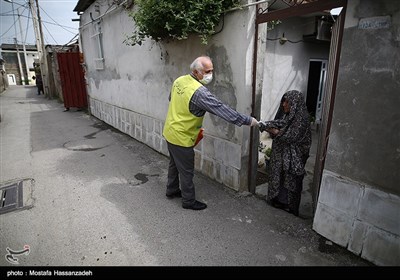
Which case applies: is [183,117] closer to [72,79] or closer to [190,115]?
[190,115]

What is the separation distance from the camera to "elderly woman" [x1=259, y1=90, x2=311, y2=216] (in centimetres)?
298

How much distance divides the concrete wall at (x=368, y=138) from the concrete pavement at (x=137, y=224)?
35cm

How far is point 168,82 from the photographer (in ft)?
16.3

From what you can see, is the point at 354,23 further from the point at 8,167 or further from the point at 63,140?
the point at 63,140

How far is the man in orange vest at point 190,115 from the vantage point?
2.94 m

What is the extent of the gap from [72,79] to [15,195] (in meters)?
9.09

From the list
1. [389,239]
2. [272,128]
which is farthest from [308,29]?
[389,239]

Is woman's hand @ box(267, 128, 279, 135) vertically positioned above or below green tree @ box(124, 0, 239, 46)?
below

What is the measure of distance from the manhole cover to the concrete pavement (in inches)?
1.5

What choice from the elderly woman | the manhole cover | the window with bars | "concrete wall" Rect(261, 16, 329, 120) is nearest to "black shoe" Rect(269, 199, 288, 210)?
the elderly woman

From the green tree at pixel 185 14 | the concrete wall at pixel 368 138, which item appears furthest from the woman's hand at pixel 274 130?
the green tree at pixel 185 14

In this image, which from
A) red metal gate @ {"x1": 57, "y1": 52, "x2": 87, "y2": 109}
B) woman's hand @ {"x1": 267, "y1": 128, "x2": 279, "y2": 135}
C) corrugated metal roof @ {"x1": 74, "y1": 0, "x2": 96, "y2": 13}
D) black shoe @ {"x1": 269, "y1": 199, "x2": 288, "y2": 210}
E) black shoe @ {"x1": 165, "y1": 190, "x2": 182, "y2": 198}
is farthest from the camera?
red metal gate @ {"x1": 57, "y1": 52, "x2": 87, "y2": 109}

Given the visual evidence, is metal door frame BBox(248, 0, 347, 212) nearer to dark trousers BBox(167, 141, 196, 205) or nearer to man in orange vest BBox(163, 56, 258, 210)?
man in orange vest BBox(163, 56, 258, 210)

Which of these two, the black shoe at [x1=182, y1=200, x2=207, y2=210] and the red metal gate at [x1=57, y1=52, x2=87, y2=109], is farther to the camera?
the red metal gate at [x1=57, y1=52, x2=87, y2=109]
